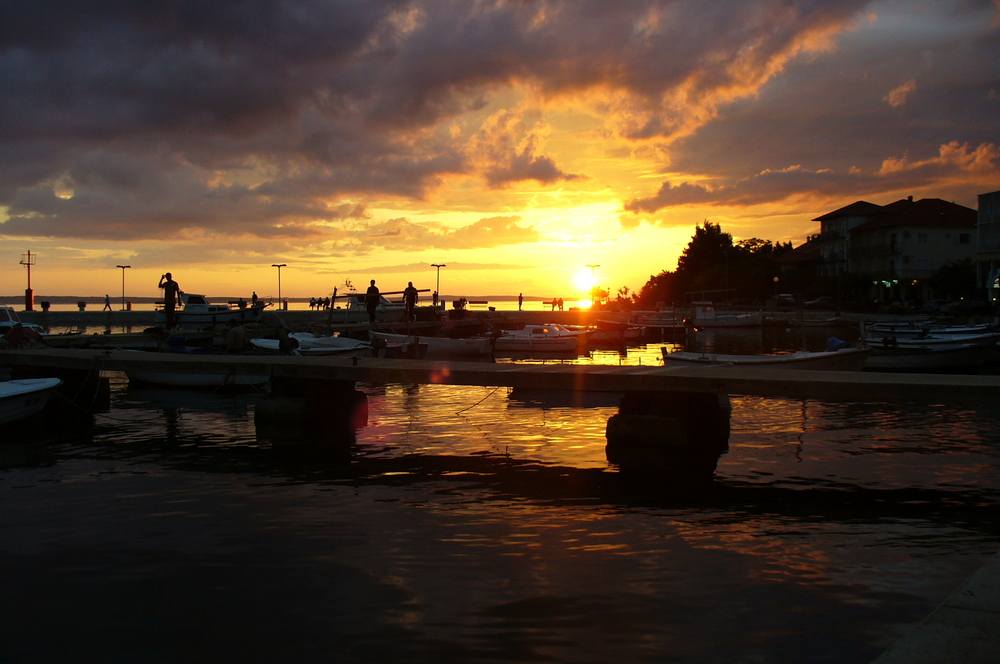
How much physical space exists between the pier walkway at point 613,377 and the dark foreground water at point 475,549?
4.57ft

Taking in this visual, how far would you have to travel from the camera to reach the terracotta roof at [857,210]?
107 meters

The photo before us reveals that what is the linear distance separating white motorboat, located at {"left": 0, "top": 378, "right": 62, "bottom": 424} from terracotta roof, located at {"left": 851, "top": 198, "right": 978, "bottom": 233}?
9846 centimetres

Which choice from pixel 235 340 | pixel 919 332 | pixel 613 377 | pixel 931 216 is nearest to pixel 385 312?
pixel 235 340

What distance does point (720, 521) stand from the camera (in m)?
10.2

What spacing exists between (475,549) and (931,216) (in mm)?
103152

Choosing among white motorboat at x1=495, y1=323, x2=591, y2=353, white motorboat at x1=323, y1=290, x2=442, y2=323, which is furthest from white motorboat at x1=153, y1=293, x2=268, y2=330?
white motorboat at x1=495, y1=323, x2=591, y2=353

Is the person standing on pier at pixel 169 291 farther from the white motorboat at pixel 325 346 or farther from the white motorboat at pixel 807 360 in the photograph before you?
the white motorboat at pixel 807 360

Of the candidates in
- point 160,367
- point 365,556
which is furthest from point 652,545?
point 160,367

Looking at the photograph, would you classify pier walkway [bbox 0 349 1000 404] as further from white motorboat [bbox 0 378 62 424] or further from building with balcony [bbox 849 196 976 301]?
building with balcony [bbox 849 196 976 301]

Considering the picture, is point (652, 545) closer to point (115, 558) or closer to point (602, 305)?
point (115, 558)

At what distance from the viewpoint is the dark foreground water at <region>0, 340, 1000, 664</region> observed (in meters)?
6.64

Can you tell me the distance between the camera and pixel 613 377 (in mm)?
14039

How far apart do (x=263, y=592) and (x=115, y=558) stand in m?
2.24

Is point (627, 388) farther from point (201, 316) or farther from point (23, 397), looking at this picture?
point (201, 316)
